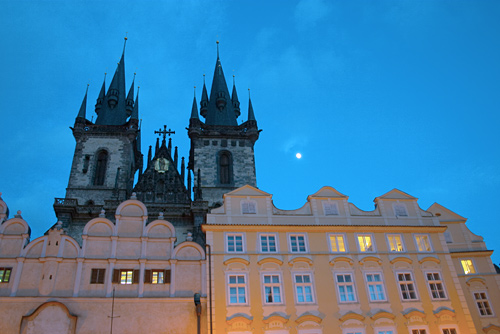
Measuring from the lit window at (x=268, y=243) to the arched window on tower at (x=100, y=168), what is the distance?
25.7 m

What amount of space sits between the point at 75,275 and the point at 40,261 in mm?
1733

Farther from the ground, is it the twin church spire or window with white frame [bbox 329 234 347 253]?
the twin church spire

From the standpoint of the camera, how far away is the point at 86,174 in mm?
42531

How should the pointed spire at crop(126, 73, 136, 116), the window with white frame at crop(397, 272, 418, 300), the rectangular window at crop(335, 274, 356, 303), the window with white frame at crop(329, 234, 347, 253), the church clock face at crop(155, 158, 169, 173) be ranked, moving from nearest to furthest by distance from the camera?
Answer: 1. the rectangular window at crop(335, 274, 356, 303)
2. the window with white frame at crop(397, 272, 418, 300)
3. the window with white frame at crop(329, 234, 347, 253)
4. the church clock face at crop(155, 158, 169, 173)
5. the pointed spire at crop(126, 73, 136, 116)

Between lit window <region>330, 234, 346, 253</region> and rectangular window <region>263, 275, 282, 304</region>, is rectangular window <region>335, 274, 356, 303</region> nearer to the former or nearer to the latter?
lit window <region>330, 234, 346, 253</region>

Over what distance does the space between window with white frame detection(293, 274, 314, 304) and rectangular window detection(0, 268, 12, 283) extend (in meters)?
13.1

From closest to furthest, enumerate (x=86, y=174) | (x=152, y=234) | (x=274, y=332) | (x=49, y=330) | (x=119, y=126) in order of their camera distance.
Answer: (x=49, y=330) → (x=274, y=332) → (x=152, y=234) → (x=86, y=174) → (x=119, y=126)

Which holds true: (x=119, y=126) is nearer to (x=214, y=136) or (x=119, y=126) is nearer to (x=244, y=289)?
(x=214, y=136)

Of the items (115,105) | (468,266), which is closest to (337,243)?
(468,266)

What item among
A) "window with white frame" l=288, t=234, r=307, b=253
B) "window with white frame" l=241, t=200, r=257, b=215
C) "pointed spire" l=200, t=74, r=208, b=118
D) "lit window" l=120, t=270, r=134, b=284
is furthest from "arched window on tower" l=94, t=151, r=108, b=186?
"window with white frame" l=288, t=234, r=307, b=253

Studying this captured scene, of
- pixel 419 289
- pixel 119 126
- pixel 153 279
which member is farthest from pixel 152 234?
pixel 119 126

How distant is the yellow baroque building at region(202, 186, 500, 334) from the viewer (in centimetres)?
2008

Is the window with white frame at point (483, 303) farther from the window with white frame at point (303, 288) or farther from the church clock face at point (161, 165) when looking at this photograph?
the church clock face at point (161, 165)

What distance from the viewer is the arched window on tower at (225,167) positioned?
44247mm
